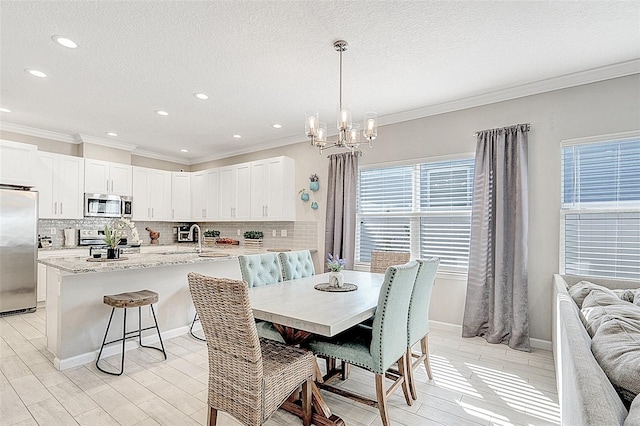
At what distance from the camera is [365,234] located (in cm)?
472

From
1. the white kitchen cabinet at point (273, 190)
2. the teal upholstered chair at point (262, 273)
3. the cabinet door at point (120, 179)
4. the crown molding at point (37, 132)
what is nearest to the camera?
the teal upholstered chair at point (262, 273)

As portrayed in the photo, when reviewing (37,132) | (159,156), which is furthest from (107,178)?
(159,156)

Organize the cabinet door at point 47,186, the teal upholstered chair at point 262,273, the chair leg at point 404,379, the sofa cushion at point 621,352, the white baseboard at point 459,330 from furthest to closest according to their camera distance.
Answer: the cabinet door at point 47,186, the white baseboard at point 459,330, the teal upholstered chair at point 262,273, the chair leg at point 404,379, the sofa cushion at point 621,352

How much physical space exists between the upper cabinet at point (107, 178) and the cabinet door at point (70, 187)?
97 millimetres

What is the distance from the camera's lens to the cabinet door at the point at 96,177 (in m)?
5.41

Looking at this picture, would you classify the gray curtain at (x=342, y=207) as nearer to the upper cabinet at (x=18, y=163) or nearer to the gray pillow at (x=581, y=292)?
the gray pillow at (x=581, y=292)

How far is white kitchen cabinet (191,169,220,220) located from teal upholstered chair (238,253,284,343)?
3.62 meters

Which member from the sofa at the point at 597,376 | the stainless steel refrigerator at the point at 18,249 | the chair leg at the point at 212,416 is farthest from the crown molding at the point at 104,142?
the sofa at the point at 597,376

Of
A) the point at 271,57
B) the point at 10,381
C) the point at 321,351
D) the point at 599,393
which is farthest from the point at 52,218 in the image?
the point at 599,393

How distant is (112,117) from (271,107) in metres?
2.24

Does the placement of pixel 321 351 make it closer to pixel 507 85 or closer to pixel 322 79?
pixel 322 79

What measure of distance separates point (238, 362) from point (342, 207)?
10.6 ft

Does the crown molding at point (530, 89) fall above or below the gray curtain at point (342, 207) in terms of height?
above

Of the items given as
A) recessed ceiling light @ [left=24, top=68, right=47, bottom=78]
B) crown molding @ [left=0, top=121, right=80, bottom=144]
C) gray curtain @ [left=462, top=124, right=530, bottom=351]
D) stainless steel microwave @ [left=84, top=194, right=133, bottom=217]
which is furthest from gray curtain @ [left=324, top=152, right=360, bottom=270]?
crown molding @ [left=0, top=121, right=80, bottom=144]
